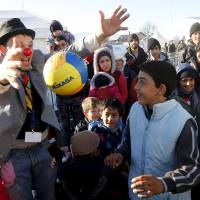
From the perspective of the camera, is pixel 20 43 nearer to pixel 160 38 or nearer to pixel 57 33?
pixel 57 33

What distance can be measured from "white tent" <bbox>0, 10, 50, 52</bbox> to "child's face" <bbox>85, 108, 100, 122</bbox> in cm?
1034

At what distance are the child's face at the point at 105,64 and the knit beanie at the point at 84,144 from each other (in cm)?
219

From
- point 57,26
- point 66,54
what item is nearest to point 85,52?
point 66,54

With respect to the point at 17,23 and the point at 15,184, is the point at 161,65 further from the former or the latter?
the point at 15,184

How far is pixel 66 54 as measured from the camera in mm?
3307

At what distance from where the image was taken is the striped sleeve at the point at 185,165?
2229 millimetres

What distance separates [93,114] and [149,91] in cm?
159

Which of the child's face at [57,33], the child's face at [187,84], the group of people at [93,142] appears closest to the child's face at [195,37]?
the child's face at [187,84]

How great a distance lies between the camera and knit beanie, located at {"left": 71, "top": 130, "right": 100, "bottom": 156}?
305 centimetres

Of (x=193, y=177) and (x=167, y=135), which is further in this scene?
(x=167, y=135)

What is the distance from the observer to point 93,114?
4129 mm

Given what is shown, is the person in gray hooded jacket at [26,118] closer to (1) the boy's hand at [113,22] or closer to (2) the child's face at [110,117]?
(1) the boy's hand at [113,22]

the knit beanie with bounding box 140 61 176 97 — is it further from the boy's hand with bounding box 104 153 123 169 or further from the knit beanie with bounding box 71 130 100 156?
the knit beanie with bounding box 71 130 100 156

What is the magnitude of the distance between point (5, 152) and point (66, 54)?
110 cm
